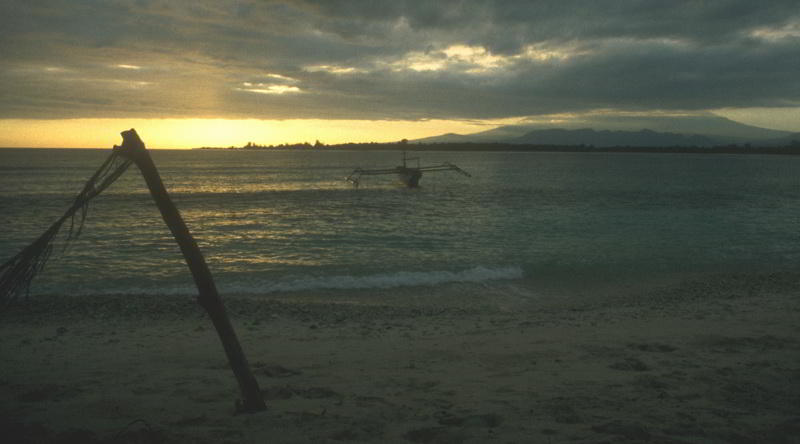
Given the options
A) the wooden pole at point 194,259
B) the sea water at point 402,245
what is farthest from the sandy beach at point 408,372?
the sea water at point 402,245

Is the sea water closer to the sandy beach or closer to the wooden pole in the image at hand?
the sandy beach

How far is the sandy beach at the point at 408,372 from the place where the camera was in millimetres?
5031

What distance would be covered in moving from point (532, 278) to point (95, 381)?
43.1ft

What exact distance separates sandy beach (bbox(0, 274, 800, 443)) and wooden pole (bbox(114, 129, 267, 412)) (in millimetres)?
374

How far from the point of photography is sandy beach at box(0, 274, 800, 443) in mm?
5031

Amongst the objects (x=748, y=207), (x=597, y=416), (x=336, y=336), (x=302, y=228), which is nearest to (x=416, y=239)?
(x=302, y=228)

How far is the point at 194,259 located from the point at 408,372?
11.6 feet

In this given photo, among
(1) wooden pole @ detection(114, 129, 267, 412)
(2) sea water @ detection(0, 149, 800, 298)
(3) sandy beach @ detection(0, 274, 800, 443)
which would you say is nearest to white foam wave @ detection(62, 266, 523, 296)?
(2) sea water @ detection(0, 149, 800, 298)

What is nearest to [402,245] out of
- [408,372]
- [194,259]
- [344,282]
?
[344,282]

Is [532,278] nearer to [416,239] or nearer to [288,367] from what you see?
[416,239]

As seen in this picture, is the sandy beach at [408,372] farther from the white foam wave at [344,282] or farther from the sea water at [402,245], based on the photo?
the sea water at [402,245]

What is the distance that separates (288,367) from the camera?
7.43 meters

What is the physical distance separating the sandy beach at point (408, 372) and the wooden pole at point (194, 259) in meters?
0.37

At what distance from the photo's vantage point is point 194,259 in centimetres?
496
